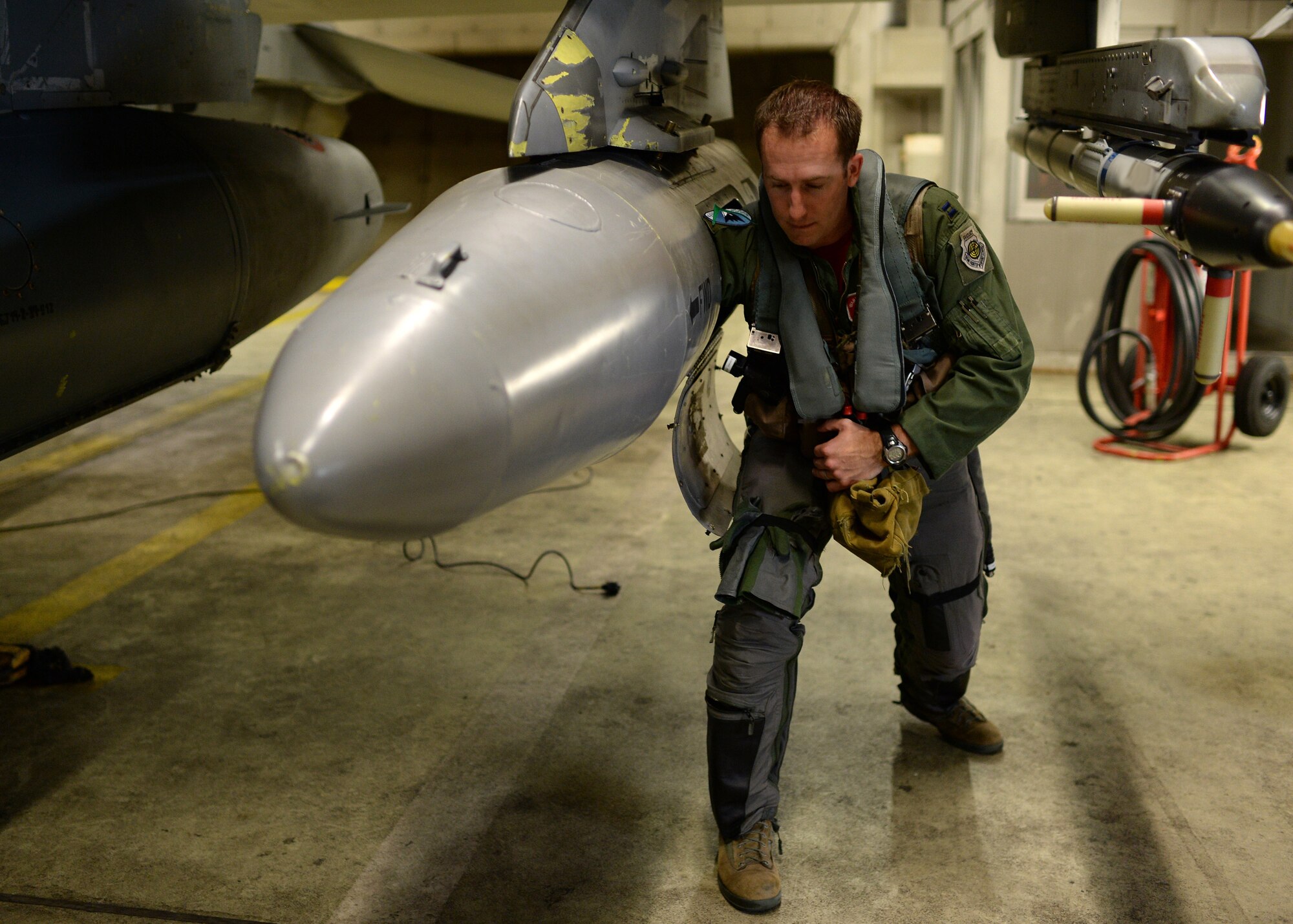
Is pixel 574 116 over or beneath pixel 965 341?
over

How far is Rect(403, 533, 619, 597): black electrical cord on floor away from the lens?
13.3ft

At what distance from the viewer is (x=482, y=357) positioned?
1502mm

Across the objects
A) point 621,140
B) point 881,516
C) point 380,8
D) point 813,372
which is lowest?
point 881,516

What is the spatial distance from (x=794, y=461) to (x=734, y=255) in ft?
1.59

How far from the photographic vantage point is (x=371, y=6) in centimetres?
427

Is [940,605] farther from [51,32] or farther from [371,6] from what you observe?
[371,6]

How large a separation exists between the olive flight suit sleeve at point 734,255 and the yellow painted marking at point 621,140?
0.79ft

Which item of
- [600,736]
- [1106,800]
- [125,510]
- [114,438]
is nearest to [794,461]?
[600,736]

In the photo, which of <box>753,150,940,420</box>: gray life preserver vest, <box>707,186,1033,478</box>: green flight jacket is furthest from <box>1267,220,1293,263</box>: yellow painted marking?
<box>753,150,940,420</box>: gray life preserver vest

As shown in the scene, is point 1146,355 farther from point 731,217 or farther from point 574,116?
point 574,116

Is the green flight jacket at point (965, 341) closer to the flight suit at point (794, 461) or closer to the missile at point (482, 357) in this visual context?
the flight suit at point (794, 461)

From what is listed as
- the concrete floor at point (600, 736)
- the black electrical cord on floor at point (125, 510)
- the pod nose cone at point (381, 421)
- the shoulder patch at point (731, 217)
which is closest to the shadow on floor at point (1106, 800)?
the concrete floor at point (600, 736)

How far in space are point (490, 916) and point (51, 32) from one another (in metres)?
2.80

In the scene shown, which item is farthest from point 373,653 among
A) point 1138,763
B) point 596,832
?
point 1138,763
